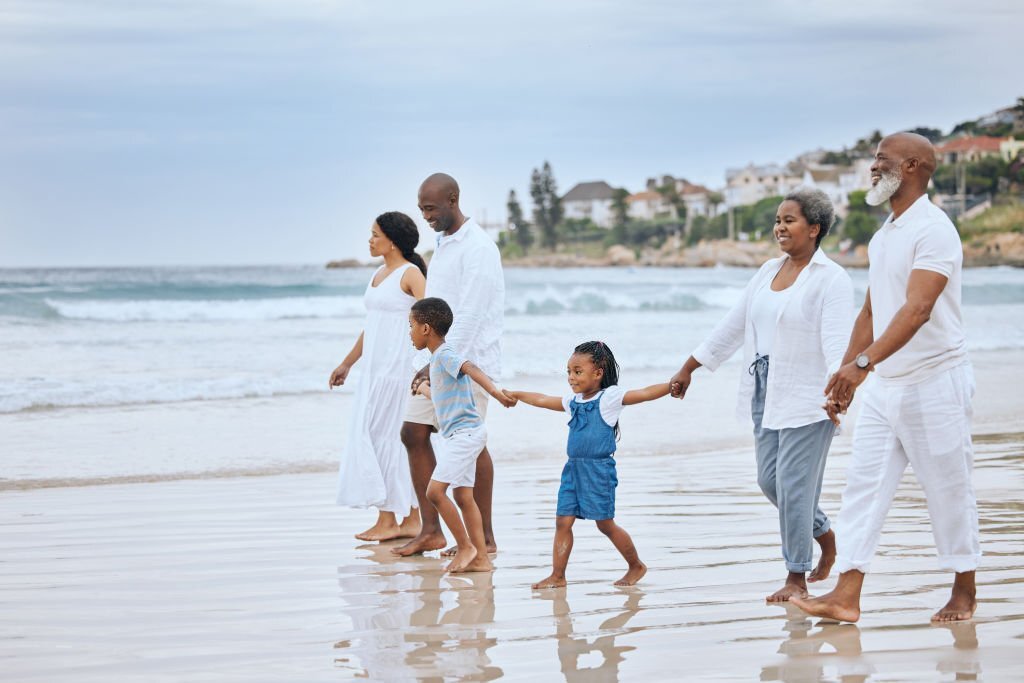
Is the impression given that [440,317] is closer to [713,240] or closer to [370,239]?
[370,239]

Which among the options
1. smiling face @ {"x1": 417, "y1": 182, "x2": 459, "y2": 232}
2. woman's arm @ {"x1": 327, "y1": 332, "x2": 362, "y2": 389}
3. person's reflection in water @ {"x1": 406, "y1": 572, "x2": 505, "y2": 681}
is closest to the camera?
person's reflection in water @ {"x1": 406, "y1": 572, "x2": 505, "y2": 681}

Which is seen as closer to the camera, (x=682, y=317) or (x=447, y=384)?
(x=447, y=384)

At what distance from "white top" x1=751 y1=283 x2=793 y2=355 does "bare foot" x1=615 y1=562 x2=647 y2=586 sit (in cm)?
111

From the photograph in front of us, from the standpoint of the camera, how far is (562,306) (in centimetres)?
3544

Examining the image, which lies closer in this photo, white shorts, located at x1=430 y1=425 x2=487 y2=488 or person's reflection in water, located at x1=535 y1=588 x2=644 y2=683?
person's reflection in water, located at x1=535 y1=588 x2=644 y2=683

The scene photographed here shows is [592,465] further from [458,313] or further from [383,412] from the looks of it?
[383,412]

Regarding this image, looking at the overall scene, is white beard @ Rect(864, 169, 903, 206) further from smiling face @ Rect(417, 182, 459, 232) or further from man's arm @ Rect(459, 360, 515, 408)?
smiling face @ Rect(417, 182, 459, 232)

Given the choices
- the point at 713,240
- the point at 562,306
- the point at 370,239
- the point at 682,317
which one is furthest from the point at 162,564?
the point at 713,240

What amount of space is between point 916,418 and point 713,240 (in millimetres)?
105605

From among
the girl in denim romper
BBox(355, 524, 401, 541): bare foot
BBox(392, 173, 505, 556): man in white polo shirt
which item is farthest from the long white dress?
the girl in denim romper

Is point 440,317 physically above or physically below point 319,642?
above

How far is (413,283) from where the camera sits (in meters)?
6.71

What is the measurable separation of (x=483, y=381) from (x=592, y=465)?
685mm

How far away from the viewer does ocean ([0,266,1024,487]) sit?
10469 mm
